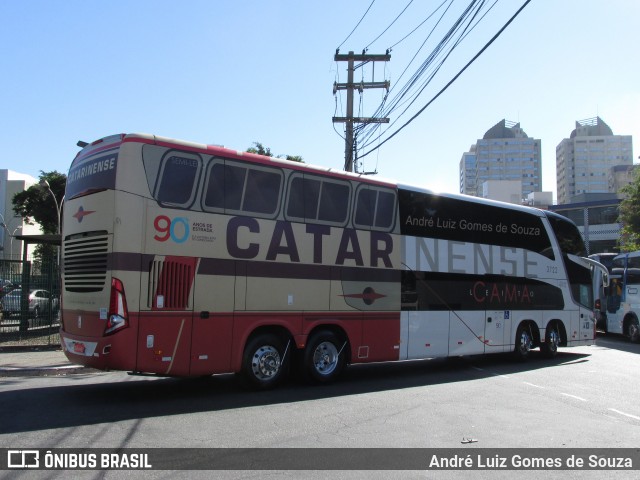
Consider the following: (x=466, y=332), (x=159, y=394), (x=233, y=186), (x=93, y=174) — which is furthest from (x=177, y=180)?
(x=466, y=332)

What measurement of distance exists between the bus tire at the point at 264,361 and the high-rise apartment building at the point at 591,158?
161 meters

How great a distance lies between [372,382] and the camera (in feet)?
33.3

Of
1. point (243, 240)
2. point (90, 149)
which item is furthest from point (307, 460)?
point (90, 149)

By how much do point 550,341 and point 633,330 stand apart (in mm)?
8353

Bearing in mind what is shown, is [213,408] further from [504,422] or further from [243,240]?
[504,422]

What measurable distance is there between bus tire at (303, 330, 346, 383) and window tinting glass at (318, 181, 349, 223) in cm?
210

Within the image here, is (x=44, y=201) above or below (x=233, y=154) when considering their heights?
above

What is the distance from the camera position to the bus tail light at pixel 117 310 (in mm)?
7406

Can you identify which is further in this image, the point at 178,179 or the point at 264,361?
the point at 264,361

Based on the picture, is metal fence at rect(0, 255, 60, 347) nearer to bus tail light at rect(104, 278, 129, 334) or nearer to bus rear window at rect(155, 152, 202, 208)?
bus tail light at rect(104, 278, 129, 334)

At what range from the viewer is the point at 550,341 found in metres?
14.5

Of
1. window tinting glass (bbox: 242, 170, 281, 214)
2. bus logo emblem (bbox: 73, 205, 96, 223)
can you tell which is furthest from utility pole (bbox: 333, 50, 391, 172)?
bus logo emblem (bbox: 73, 205, 96, 223)

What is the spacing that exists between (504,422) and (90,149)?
7327 mm

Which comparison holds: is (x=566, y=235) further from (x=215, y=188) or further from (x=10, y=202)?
(x=10, y=202)
